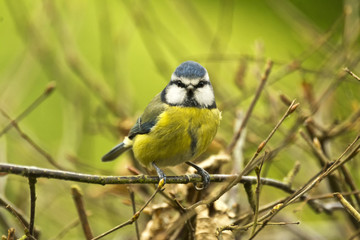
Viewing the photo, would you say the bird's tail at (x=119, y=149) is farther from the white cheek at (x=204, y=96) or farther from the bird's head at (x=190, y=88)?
the white cheek at (x=204, y=96)

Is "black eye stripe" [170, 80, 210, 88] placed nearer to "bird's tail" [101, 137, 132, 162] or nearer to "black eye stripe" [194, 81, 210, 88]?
"black eye stripe" [194, 81, 210, 88]

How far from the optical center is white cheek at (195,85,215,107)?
184 centimetres

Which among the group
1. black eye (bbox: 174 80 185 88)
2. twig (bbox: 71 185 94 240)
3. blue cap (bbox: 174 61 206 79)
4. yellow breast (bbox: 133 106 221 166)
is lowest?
twig (bbox: 71 185 94 240)

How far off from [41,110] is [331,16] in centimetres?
235

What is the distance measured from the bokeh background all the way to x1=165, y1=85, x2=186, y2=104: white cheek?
0.97 ft

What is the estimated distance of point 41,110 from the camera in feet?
13.5

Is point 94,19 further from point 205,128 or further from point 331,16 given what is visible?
point 205,128

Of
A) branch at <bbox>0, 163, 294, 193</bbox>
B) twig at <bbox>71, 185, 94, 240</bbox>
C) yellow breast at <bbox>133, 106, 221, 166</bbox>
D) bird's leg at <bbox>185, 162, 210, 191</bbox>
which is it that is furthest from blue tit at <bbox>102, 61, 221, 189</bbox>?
twig at <bbox>71, 185, 94, 240</bbox>

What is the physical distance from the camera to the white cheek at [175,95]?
1.85 metres

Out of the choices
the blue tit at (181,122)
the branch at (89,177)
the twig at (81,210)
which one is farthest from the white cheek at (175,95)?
the twig at (81,210)

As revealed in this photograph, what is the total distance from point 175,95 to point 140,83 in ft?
7.63

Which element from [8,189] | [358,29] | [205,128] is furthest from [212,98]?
[8,189]

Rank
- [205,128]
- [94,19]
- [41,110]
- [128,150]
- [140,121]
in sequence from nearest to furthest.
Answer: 1. [205,128]
2. [140,121]
3. [128,150]
4. [41,110]
5. [94,19]

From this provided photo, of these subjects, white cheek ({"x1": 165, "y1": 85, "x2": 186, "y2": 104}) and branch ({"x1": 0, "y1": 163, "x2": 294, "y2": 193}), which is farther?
white cheek ({"x1": 165, "y1": 85, "x2": 186, "y2": 104})
